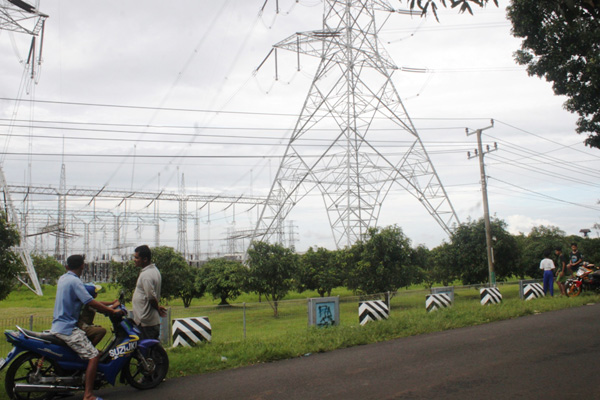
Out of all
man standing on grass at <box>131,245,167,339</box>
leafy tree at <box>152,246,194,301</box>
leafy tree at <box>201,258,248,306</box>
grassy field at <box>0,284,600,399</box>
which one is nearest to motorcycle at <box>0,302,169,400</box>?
man standing on grass at <box>131,245,167,339</box>

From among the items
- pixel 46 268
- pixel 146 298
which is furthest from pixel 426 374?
pixel 46 268

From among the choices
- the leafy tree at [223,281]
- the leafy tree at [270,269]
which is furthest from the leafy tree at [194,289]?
the leafy tree at [270,269]

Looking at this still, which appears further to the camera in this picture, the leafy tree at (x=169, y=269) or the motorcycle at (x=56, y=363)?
the leafy tree at (x=169, y=269)

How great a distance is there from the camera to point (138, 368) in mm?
6625

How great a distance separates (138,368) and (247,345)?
10.3 ft

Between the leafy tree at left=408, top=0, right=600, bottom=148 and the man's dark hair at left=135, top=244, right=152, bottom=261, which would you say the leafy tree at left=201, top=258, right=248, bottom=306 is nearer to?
the leafy tree at left=408, top=0, right=600, bottom=148

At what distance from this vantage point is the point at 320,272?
35938 millimetres

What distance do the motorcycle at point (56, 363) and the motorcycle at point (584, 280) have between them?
1598cm

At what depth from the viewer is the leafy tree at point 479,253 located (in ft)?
96.1

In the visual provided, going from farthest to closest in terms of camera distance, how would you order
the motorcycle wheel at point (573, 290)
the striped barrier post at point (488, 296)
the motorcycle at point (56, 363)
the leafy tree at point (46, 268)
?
the leafy tree at point (46, 268)
the motorcycle wheel at point (573, 290)
the striped barrier post at point (488, 296)
the motorcycle at point (56, 363)

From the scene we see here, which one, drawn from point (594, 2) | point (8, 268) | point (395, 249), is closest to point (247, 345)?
point (594, 2)

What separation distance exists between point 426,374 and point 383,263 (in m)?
20.0

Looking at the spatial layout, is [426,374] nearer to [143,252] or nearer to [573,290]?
[143,252]

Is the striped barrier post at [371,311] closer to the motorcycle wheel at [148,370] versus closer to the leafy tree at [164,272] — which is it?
the motorcycle wheel at [148,370]
